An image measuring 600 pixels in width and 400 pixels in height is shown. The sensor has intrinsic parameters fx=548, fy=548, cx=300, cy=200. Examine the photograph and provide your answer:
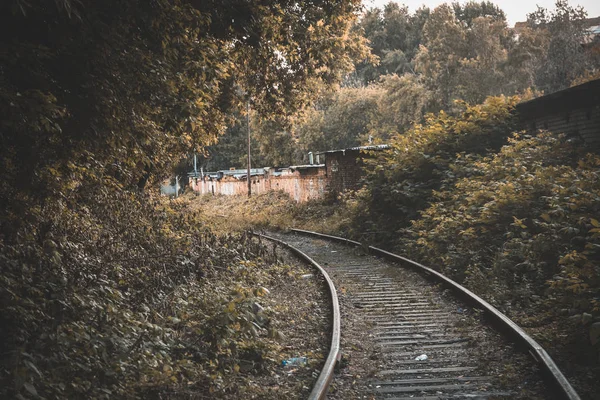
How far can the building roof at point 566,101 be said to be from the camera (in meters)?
14.6

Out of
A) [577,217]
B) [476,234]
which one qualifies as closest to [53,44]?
[577,217]

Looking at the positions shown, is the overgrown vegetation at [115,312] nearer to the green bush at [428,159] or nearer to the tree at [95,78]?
the tree at [95,78]

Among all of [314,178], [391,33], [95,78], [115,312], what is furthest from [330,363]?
[391,33]

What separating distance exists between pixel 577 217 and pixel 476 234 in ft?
10.4

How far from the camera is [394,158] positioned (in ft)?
64.5

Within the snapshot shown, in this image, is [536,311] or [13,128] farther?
[536,311]

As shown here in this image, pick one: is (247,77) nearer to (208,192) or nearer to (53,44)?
(53,44)

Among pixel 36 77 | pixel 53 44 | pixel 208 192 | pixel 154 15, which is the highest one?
pixel 154 15

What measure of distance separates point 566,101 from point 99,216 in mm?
13009

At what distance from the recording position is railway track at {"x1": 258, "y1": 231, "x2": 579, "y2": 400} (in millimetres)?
5874

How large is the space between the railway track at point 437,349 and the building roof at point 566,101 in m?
7.05

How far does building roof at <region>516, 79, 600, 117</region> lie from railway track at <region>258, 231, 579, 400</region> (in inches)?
277

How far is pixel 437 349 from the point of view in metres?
7.40

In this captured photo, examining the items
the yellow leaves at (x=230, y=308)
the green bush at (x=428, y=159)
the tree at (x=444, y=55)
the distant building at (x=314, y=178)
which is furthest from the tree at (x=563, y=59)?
the yellow leaves at (x=230, y=308)
